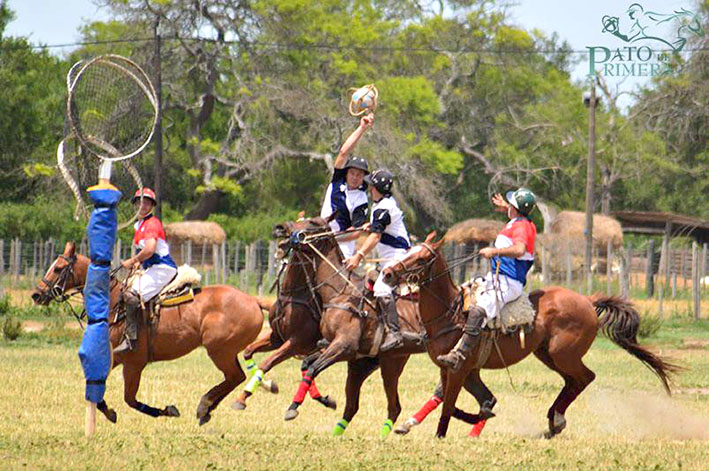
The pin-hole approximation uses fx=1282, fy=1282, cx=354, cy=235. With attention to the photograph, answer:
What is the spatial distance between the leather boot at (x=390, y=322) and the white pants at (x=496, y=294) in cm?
104

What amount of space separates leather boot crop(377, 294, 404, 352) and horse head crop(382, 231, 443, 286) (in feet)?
2.20

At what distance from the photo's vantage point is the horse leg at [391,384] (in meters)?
14.1

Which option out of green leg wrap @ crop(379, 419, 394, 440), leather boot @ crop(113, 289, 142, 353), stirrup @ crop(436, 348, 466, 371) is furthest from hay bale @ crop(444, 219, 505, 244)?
stirrup @ crop(436, 348, 466, 371)

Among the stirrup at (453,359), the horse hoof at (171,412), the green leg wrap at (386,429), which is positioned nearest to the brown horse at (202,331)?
the horse hoof at (171,412)

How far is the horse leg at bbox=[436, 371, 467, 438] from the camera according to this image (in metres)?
13.2

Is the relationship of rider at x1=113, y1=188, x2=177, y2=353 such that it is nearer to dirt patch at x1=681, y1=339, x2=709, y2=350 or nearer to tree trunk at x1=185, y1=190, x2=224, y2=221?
dirt patch at x1=681, y1=339, x2=709, y2=350

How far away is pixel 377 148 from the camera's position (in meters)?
48.9

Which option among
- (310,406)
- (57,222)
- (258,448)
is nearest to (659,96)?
(57,222)

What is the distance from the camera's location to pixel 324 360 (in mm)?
13531

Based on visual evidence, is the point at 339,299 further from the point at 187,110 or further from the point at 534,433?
the point at 187,110

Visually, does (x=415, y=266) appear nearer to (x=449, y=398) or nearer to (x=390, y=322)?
(x=390, y=322)

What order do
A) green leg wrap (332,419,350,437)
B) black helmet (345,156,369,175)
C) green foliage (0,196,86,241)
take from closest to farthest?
green leg wrap (332,419,350,437), black helmet (345,156,369,175), green foliage (0,196,86,241)

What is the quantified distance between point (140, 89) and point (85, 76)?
0.98 m

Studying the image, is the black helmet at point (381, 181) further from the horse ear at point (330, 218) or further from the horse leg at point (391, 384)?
the horse leg at point (391, 384)
